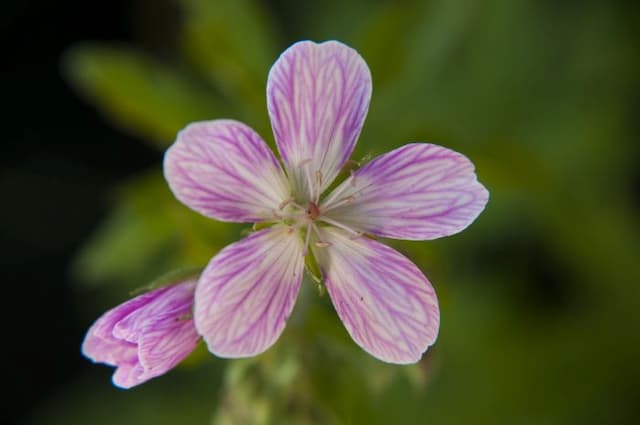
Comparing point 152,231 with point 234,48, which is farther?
point 234,48

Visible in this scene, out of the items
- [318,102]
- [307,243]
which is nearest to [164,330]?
[307,243]

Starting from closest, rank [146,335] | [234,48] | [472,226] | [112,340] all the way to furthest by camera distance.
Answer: [146,335] → [112,340] → [234,48] → [472,226]

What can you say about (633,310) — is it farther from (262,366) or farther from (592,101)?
(262,366)

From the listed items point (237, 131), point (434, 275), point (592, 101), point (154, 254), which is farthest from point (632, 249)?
point (237, 131)

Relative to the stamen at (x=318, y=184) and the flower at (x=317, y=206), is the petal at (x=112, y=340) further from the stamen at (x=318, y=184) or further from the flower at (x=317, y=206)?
the stamen at (x=318, y=184)

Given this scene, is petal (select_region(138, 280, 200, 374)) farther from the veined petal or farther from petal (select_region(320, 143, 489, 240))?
petal (select_region(320, 143, 489, 240))

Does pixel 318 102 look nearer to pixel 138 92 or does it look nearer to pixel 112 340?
pixel 112 340
